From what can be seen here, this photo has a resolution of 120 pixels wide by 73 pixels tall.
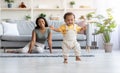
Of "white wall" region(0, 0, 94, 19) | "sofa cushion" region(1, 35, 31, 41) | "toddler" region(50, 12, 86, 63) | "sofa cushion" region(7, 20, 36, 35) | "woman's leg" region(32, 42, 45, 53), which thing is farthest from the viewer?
"white wall" region(0, 0, 94, 19)

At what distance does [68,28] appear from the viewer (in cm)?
412

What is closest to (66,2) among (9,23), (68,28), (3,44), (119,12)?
(119,12)

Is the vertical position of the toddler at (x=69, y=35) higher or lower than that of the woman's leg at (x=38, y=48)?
higher

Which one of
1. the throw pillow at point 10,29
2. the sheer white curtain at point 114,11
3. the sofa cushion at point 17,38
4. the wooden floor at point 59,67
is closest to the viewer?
the wooden floor at point 59,67

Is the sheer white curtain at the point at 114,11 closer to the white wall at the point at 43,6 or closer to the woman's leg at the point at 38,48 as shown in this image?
the white wall at the point at 43,6

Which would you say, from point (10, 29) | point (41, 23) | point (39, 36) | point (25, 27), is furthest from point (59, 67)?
point (25, 27)

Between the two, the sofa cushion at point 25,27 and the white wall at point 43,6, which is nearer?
the sofa cushion at point 25,27

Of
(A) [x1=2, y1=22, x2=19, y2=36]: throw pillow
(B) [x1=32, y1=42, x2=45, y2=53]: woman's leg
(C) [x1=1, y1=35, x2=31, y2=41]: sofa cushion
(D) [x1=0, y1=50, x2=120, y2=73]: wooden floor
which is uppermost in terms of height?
(A) [x1=2, y1=22, x2=19, y2=36]: throw pillow

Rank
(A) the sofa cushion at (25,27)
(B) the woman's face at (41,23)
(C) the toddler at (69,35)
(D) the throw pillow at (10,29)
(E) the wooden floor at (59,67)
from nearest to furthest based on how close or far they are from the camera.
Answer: (E) the wooden floor at (59,67) → (C) the toddler at (69,35) → (B) the woman's face at (41,23) → (D) the throw pillow at (10,29) → (A) the sofa cushion at (25,27)

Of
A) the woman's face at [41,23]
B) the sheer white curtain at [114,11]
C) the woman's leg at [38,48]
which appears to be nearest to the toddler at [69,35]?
the woman's face at [41,23]

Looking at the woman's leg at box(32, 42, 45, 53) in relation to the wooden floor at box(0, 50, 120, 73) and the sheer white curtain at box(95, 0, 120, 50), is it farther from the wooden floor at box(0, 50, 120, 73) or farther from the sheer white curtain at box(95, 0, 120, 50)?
the sheer white curtain at box(95, 0, 120, 50)

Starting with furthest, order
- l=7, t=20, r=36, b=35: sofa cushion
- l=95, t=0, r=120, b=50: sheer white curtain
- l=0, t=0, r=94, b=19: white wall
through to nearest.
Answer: l=0, t=0, r=94, b=19: white wall → l=95, t=0, r=120, b=50: sheer white curtain → l=7, t=20, r=36, b=35: sofa cushion

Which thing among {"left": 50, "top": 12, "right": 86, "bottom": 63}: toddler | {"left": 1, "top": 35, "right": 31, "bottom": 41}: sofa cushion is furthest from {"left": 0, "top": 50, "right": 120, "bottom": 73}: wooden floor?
{"left": 1, "top": 35, "right": 31, "bottom": 41}: sofa cushion

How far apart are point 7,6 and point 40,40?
328 centimetres
